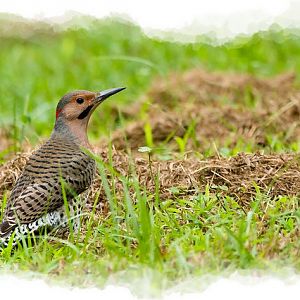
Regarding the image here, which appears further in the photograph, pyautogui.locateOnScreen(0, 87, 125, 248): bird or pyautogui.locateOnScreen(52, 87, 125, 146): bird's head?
pyautogui.locateOnScreen(52, 87, 125, 146): bird's head

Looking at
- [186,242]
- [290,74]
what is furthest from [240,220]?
[290,74]

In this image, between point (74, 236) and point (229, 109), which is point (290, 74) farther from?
point (74, 236)

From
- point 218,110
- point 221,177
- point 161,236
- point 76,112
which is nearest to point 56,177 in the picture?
point 76,112

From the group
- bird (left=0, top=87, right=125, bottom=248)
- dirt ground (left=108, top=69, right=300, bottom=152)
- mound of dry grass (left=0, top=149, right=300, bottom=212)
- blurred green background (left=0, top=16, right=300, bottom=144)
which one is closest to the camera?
bird (left=0, top=87, right=125, bottom=248)

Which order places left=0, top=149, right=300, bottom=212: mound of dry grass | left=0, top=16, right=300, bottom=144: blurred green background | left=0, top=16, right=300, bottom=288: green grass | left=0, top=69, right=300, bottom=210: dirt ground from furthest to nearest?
left=0, top=16, right=300, bottom=144: blurred green background
left=0, top=69, right=300, bottom=210: dirt ground
left=0, top=149, right=300, bottom=212: mound of dry grass
left=0, top=16, right=300, bottom=288: green grass

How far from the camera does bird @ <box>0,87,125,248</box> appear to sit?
6164 millimetres

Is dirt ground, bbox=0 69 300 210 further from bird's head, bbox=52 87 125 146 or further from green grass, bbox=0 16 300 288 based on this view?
bird's head, bbox=52 87 125 146

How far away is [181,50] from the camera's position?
1280cm

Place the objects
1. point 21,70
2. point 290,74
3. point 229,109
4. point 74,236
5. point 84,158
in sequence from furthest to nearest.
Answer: point 21,70 → point 290,74 → point 229,109 → point 84,158 → point 74,236

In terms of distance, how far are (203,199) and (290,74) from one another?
4.57 m

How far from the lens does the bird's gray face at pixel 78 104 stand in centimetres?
709

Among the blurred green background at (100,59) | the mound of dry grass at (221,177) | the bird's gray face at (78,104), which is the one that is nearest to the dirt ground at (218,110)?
the blurred green background at (100,59)

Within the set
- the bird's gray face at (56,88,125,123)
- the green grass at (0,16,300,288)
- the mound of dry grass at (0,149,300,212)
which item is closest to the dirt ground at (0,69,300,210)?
the mound of dry grass at (0,149,300,212)

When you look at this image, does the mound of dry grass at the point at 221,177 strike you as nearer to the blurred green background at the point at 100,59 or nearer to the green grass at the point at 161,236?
the green grass at the point at 161,236
